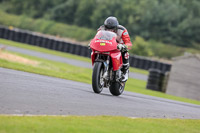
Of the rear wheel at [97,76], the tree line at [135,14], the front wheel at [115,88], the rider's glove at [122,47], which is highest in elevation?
the rider's glove at [122,47]

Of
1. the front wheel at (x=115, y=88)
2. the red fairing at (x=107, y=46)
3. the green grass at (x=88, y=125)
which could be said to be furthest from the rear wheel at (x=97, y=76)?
the green grass at (x=88, y=125)

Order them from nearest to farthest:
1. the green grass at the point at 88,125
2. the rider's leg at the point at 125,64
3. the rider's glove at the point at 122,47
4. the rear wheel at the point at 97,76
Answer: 1. the green grass at the point at 88,125
2. the rear wheel at the point at 97,76
3. the rider's glove at the point at 122,47
4. the rider's leg at the point at 125,64

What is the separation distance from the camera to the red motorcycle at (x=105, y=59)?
31.5ft

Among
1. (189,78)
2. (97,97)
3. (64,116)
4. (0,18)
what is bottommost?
(0,18)

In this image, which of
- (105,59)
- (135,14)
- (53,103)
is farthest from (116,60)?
(135,14)

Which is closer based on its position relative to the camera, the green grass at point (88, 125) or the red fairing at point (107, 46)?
the green grass at point (88, 125)

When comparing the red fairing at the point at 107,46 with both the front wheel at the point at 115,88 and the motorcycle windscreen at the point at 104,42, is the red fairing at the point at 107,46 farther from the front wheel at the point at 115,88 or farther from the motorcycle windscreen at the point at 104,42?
the front wheel at the point at 115,88

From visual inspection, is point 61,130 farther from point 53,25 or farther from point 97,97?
point 53,25

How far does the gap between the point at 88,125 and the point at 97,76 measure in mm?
3632

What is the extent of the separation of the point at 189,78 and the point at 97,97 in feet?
50.1

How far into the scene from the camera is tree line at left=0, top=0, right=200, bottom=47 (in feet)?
235

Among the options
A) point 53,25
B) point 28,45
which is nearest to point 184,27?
point 53,25

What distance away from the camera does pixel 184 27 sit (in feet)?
235

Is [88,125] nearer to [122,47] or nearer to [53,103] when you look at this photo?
[53,103]
